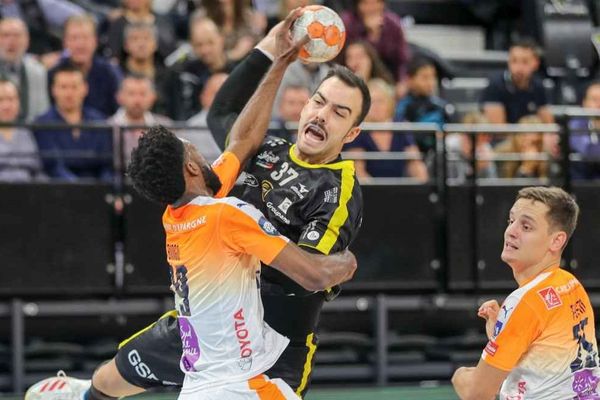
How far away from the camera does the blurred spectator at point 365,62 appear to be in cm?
1143

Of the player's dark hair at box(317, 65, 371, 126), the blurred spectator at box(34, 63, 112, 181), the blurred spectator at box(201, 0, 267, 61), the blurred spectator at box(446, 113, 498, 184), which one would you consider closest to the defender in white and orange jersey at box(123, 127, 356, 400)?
the player's dark hair at box(317, 65, 371, 126)

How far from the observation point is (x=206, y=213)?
5.06 m

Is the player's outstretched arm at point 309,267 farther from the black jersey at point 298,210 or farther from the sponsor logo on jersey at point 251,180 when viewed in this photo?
the sponsor logo on jersey at point 251,180

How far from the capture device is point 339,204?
5.62 meters

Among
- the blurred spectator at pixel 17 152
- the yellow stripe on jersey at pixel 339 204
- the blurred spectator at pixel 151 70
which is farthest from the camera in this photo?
the blurred spectator at pixel 151 70

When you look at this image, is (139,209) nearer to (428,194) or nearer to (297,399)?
(428,194)

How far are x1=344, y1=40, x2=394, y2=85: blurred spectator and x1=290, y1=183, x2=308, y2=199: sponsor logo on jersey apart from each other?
569 cm

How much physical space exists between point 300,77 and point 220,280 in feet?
20.0

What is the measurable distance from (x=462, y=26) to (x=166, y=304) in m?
7.55

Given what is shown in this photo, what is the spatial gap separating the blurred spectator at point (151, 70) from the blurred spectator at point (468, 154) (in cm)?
241

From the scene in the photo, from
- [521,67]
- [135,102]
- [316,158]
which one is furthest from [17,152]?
[521,67]

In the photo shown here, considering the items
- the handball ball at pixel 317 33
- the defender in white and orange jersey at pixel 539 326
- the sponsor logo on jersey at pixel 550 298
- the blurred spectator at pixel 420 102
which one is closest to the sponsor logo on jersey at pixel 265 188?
the handball ball at pixel 317 33

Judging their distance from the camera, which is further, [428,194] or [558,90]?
[558,90]

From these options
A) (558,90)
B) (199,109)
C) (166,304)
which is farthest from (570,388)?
(558,90)
